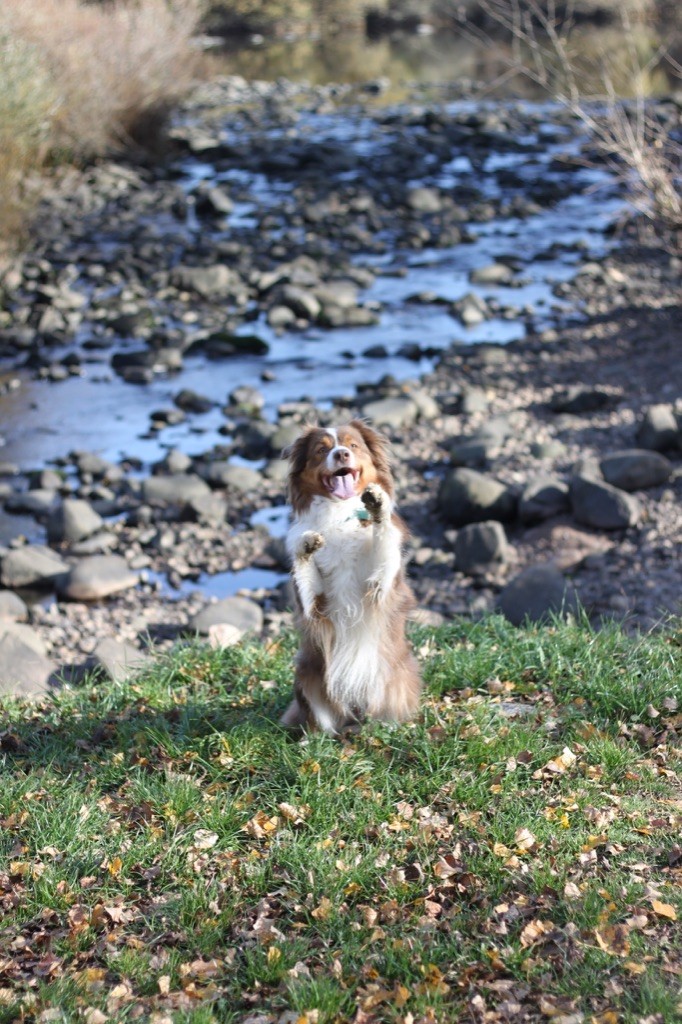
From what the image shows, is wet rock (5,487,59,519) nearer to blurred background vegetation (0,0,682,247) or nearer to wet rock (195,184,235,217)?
blurred background vegetation (0,0,682,247)

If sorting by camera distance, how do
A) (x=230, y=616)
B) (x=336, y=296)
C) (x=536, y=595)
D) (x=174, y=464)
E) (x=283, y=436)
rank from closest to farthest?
(x=536, y=595), (x=230, y=616), (x=174, y=464), (x=283, y=436), (x=336, y=296)

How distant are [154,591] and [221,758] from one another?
4.13 metres

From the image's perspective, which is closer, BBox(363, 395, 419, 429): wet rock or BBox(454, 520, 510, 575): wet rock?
BBox(454, 520, 510, 575): wet rock

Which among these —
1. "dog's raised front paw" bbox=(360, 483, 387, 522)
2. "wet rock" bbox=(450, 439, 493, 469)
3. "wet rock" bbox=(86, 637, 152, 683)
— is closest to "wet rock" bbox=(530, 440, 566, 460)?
"wet rock" bbox=(450, 439, 493, 469)

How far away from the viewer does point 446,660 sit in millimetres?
6113

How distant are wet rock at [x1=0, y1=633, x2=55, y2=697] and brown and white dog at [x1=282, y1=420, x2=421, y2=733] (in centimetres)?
245

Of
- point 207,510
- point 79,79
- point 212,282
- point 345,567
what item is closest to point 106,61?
point 79,79

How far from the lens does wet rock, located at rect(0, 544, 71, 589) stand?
372 inches

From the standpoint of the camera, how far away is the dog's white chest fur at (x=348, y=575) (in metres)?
4.85

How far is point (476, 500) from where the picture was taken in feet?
31.6

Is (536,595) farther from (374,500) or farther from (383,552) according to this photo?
(374,500)

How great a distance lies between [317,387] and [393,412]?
1.51 m

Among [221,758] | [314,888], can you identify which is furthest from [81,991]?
[221,758]

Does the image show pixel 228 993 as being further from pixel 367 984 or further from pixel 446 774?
pixel 446 774
